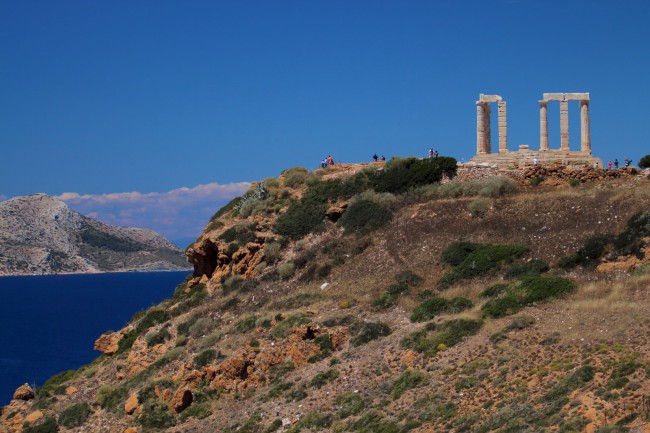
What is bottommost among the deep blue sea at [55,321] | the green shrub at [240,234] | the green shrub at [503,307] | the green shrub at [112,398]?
the deep blue sea at [55,321]

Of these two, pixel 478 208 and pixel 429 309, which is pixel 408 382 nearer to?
pixel 429 309

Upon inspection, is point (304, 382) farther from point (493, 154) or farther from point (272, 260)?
point (493, 154)

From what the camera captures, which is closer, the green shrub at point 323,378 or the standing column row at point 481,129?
the green shrub at point 323,378

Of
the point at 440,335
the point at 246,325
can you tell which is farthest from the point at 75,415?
the point at 440,335

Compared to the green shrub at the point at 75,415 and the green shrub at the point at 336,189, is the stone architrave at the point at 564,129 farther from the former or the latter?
the green shrub at the point at 75,415

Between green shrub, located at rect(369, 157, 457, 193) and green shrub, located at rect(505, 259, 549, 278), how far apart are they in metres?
11.8

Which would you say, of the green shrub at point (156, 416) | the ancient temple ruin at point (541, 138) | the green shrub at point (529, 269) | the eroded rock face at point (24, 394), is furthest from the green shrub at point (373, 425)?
the ancient temple ruin at point (541, 138)

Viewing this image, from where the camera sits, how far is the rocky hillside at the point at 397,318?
22781mm

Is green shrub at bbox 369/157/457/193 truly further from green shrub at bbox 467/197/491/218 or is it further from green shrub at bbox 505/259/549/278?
green shrub at bbox 505/259/549/278

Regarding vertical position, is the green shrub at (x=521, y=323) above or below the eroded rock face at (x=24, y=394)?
above

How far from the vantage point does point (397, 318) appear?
31.2m

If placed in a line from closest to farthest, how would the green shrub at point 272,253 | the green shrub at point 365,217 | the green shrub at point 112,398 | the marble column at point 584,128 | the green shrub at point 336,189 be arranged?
the green shrub at point 112,398 < the green shrub at point 365,217 < the green shrub at point 272,253 < the green shrub at point 336,189 < the marble column at point 584,128

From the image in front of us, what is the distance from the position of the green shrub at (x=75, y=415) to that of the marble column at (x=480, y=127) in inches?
945

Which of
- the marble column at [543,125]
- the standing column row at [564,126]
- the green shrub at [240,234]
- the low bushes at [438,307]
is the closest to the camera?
the low bushes at [438,307]
